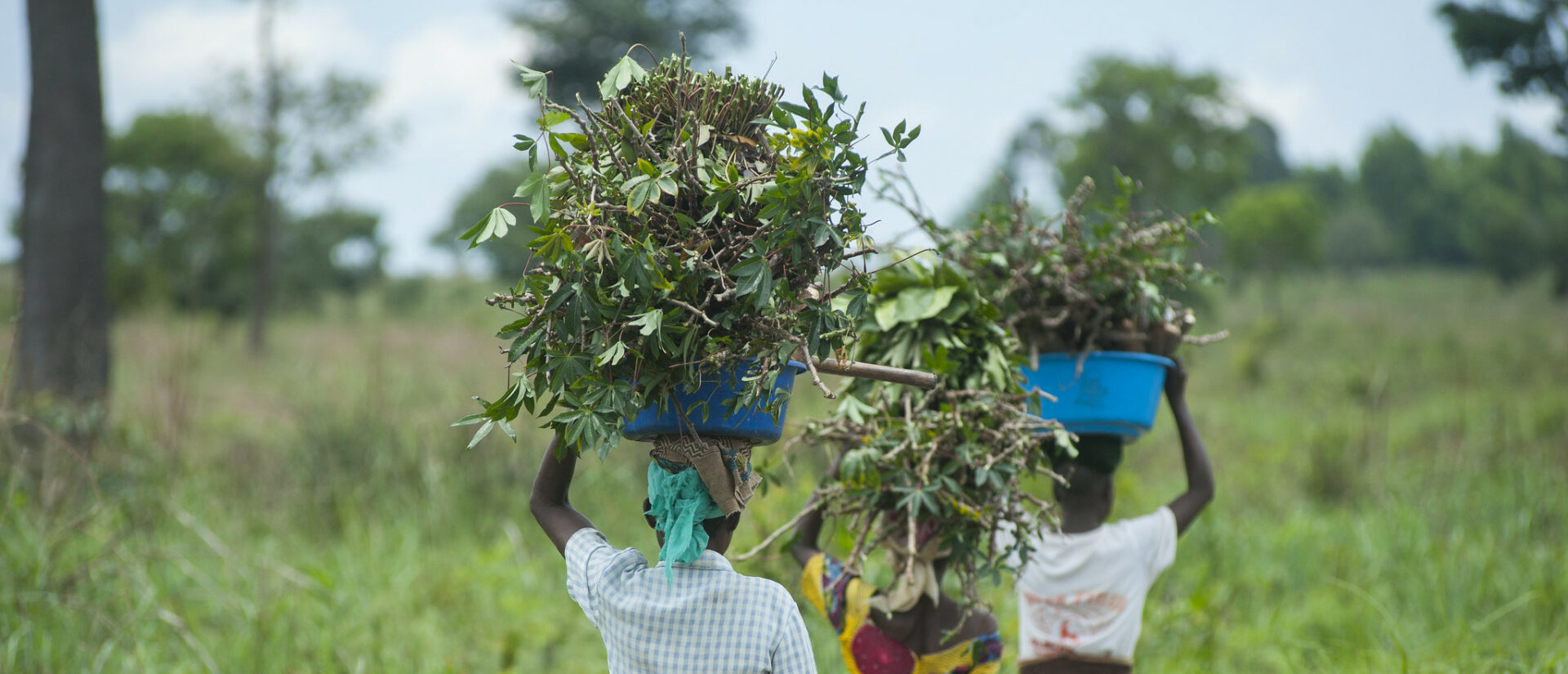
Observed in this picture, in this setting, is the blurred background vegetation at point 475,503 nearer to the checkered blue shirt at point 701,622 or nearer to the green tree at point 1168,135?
the checkered blue shirt at point 701,622

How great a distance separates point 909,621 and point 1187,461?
40.9 inches

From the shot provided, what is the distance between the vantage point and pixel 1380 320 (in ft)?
69.7

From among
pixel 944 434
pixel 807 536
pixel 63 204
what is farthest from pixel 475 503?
pixel 944 434

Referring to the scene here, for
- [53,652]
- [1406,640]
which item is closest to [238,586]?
[53,652]

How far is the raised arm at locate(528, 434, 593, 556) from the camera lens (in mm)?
2135

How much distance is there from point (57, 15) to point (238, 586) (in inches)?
160

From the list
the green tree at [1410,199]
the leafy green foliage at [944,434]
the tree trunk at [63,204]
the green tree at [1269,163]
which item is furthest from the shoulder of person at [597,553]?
the green tree at [1269,163]

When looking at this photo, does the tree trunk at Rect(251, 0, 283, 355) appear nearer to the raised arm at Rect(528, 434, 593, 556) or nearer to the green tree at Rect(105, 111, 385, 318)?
the green tree at Rect(105, 111, 385, 318)

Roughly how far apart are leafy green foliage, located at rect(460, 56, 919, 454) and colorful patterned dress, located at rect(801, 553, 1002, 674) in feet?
3.10

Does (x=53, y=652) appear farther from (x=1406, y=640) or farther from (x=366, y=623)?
(x=1406, y=640)

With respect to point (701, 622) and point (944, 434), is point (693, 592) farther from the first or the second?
point (944, 434)

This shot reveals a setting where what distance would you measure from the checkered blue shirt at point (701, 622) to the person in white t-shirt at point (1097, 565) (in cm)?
119

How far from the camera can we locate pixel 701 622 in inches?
76.6

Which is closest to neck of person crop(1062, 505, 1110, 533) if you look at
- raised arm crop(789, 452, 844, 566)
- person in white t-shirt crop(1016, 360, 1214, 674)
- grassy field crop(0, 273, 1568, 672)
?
person in white t-shirt crop(1016, 360, 1214, 674)
